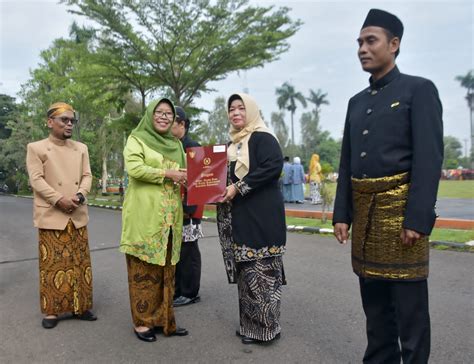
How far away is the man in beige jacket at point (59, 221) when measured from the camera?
3.74 m

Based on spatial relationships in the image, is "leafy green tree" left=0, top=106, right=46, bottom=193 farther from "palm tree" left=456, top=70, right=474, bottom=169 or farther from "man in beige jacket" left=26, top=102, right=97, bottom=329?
"palm tree" left=456, top=70, right=474, bottom=169

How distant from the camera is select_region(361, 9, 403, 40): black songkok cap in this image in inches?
89.5

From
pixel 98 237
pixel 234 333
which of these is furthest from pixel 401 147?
pixel 98 237

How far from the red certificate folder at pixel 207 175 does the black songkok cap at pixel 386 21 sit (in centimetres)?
133

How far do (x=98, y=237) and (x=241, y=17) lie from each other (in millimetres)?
8506

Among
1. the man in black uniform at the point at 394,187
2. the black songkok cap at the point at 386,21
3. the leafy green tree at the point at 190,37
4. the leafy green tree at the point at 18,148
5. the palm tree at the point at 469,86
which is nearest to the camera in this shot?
the man in black uniform at the point at 394,187

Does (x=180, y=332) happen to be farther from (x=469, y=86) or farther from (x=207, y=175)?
(x=469, y=86)

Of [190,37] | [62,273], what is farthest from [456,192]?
[62,273]

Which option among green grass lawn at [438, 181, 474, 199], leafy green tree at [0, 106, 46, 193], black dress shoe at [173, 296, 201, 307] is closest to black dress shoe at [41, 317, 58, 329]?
black dress shoe at [173, 296, 201, 307]

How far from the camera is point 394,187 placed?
2256 mm

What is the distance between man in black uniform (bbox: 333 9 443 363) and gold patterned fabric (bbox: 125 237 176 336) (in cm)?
165

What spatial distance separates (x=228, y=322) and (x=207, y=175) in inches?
54.3

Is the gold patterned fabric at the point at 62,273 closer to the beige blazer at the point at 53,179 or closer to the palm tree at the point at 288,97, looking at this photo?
the beige blazer at the point at 53,179

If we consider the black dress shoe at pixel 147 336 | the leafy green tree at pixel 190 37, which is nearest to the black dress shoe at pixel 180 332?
the black dress shoe at pixel 147 336
